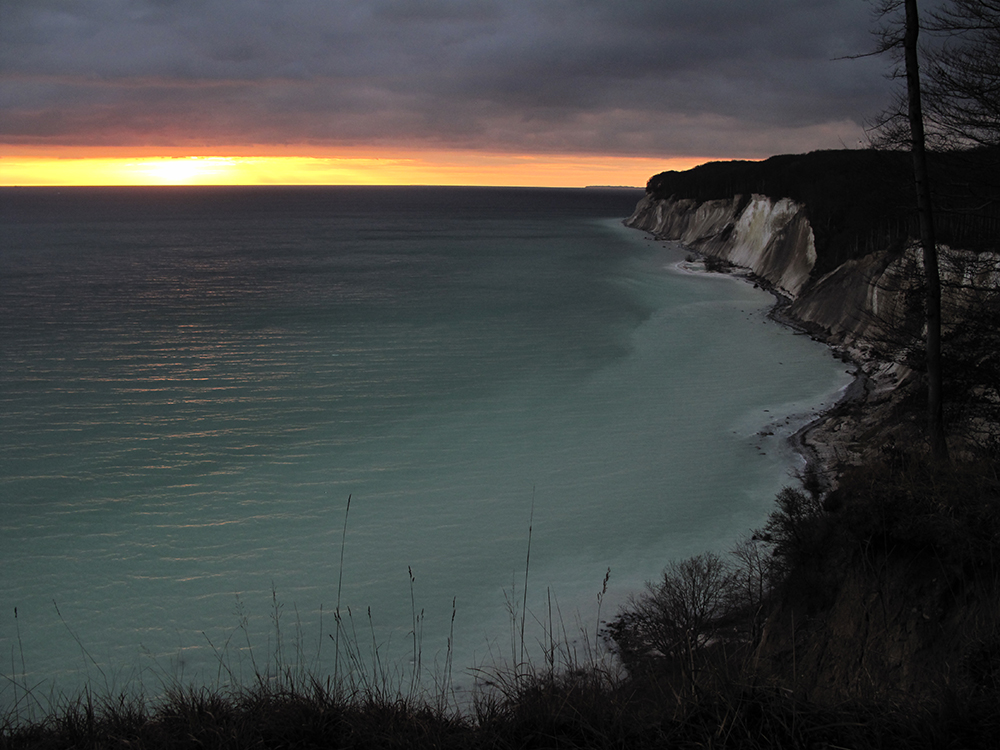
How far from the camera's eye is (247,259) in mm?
78812

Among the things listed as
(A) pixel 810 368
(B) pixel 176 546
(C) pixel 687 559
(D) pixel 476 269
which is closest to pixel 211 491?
(B) pixel 176 546

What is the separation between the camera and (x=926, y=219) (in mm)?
13000

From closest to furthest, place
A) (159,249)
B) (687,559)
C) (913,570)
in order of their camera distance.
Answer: (913,570), (687,559), (159,249)

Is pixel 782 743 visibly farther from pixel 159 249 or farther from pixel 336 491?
pixel 159 249

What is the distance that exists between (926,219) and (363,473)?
16687 millimetres

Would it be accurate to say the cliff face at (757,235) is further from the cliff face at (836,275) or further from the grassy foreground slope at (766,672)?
the grassy foreground slope at (766,672)

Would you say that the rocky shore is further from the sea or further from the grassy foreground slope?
the sea

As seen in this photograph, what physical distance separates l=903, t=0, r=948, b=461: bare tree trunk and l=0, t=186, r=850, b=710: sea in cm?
537

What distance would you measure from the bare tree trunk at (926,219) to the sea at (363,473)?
537 cm

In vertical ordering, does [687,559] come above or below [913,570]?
below

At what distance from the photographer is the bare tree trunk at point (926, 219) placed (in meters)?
12.7

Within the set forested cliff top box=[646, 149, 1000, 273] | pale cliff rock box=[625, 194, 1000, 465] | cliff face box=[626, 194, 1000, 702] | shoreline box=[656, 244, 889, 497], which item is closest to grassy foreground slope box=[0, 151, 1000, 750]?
cliff face box=[626, 194, 1000, 702]

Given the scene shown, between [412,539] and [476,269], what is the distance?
56.7m

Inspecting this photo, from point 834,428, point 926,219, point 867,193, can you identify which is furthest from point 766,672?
point 867,193
